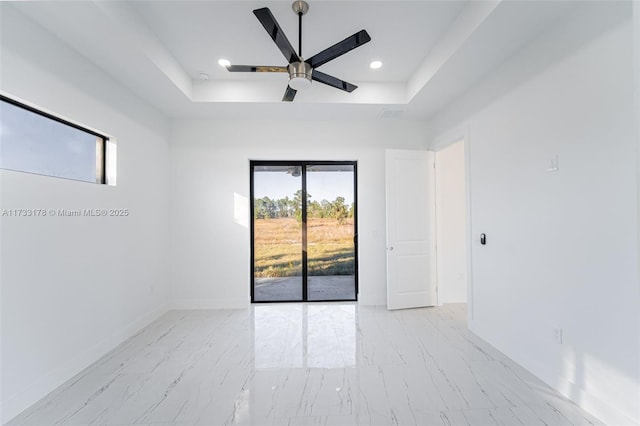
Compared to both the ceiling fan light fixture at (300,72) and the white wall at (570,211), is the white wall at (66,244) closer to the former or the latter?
the ceiling fan light fixture at (300,72)

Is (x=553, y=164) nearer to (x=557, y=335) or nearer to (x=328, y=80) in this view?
(x=557, y=335)

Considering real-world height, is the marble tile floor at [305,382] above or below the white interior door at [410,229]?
below

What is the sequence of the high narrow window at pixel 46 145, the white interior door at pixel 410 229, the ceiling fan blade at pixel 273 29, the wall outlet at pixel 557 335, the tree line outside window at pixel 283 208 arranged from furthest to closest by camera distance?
the tree line outside window at pixel 283 208 → the white interior door at pixel 410 229 → the wall outlet at pixel 557 335 → the high narrow window at pixel 46 145 → the ceiling fan blade at pixel 273 29

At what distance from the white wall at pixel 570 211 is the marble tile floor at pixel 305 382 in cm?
30

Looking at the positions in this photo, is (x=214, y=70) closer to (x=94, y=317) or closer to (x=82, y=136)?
(x=82, y=136)

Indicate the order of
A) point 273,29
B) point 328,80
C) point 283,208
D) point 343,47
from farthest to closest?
point 283,208 < point 328,80 < point 343,47 < point 273,29

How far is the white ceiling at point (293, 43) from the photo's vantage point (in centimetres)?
202

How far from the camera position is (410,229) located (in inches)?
150

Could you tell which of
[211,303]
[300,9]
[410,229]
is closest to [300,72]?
[300,9]

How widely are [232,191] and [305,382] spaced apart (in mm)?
2700

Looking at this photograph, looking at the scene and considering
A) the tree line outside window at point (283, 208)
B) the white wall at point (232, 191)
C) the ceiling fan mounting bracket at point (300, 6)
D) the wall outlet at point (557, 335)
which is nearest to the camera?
the wall outlet at point (557, 335)

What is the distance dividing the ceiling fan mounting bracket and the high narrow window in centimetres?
213

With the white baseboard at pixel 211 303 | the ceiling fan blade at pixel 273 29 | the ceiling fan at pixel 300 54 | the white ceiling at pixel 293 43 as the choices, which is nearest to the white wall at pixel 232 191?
the white baseboard at pixel 211 303

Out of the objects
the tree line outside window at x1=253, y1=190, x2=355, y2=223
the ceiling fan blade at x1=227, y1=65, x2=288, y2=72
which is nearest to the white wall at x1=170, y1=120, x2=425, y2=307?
the tree line outside window at x1=253, y1=190, x2=355, y2=223
